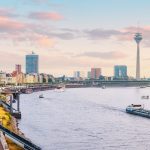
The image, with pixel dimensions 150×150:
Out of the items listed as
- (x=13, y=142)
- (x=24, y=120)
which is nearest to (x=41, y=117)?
(x=24, y=120)

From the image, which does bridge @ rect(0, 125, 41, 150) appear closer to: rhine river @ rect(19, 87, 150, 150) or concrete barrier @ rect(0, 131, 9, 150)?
concrete barrier @ rect(0, 131, 9, 150)

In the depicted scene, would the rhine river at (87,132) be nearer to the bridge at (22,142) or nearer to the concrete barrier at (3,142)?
the bridge at (22,142)

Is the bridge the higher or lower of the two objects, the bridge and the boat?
the higher

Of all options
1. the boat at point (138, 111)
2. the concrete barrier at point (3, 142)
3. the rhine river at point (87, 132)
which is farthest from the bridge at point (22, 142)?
the boat at point (138, 111)

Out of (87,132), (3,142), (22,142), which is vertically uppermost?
(3,142)

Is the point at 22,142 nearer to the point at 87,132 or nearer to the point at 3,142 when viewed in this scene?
the point at 3,142

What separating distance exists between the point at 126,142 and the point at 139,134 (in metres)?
9.56

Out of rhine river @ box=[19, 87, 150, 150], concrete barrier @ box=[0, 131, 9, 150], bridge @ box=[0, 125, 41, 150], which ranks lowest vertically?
rhine river @ box=[19, 87, 150, 150]

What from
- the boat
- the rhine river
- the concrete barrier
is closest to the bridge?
the concrete barrier

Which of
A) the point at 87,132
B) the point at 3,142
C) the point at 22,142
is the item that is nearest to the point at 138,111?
the point at 87,132

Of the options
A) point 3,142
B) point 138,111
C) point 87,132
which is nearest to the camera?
point 3,142

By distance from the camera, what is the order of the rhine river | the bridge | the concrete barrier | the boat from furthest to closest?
1. the boat
2. the rhine river
3. the bridge
4. the concrete barrier

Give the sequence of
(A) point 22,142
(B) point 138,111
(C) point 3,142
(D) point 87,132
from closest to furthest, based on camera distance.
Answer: (C) point 3,142 < (A) point 22,142 < (D) point 87,132 < (B) point 138,111

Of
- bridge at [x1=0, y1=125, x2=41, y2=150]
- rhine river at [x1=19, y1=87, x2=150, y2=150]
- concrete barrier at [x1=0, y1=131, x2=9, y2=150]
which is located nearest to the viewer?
concrete barrier at [x1=0, y1=131, x2=9, y2=150]
